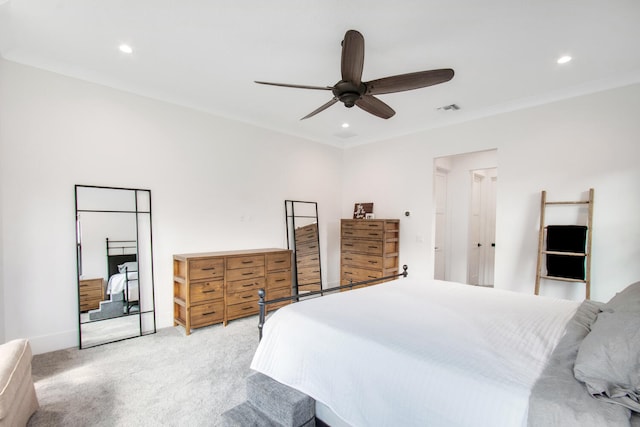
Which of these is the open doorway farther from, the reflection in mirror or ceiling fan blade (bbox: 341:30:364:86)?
ceiling fan blade (bbox: 341:30:364:86)

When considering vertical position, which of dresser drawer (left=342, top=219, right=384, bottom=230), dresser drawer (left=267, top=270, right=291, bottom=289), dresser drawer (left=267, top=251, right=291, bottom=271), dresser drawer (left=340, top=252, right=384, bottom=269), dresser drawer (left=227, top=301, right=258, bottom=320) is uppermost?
dresser drawer (left=342, top=219, right=384, bottom=230)

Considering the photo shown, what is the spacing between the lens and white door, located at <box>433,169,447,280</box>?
5621mm

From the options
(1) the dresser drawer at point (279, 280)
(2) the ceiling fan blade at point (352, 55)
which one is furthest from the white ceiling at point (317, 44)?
(1) the dresser drawer at point (279, 280)

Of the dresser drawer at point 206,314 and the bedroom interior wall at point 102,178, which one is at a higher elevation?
the bedroom interior wall at point 102,178

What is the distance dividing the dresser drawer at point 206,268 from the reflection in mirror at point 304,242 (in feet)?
4.97

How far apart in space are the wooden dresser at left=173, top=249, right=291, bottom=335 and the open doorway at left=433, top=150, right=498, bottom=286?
3213mm

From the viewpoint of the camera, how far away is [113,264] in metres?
3.31

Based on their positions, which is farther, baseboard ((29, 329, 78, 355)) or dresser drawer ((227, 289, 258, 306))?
dresser drawer ((227, 289, 258, 306))

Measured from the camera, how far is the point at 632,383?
1093 mm

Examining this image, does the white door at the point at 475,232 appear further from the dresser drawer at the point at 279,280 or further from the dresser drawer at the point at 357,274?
the dresser drawer at the point at 279,280

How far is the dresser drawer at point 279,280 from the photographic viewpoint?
4.16 metres

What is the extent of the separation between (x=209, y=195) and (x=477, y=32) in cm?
343

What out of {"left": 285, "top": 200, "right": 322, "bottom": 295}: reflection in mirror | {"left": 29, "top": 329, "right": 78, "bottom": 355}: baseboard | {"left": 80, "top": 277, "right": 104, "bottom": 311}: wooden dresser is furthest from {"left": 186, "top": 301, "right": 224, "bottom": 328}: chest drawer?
{"left": 285, "top": 200, "right": 322, "bottom": 295}: reflection in mirror

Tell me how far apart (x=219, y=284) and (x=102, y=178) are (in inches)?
68.4
